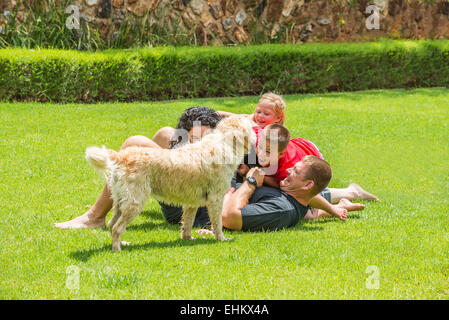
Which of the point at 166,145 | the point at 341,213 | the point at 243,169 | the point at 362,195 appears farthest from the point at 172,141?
the point at 362,195

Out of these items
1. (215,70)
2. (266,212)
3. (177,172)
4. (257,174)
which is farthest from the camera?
(215,70)

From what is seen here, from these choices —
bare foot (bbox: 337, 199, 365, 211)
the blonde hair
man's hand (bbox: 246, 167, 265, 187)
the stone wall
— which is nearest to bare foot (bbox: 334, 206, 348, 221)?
bare foot (bbox: 337, 199, 365, 211)

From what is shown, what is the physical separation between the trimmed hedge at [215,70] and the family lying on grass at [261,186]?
6614mm

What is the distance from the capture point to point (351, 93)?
1526 centimetres

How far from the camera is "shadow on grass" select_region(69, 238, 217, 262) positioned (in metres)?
4.69

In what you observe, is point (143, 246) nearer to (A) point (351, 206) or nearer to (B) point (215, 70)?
(A) point (351, 206)

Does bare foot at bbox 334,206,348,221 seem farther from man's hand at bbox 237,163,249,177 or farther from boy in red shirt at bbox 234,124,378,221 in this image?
man's hand at bbox 237,163,249,177

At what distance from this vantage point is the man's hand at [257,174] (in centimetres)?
580

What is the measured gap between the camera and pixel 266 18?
16266 millimetres

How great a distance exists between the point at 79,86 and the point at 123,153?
787 centimetres

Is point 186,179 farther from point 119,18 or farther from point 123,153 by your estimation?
point 119,18

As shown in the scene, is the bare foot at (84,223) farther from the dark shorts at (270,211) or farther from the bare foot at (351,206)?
the bare foot at (351,206)

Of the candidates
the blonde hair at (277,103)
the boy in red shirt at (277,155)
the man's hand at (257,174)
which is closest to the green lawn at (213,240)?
the boy in red shirt at (277,155)

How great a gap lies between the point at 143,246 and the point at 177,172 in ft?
2.57
